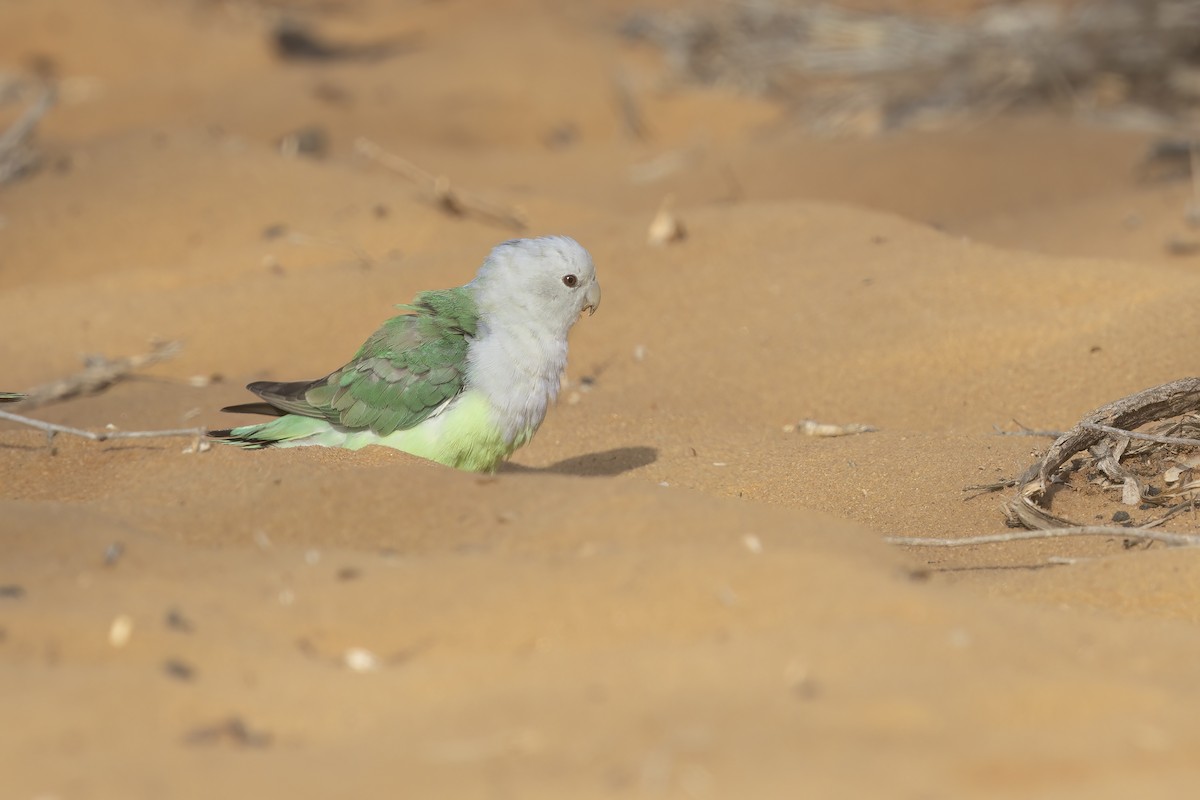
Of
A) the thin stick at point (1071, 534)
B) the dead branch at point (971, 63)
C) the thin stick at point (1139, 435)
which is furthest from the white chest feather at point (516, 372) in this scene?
the dead branch at point (971, 63)

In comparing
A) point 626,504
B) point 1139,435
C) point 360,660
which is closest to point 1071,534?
point 1139,435

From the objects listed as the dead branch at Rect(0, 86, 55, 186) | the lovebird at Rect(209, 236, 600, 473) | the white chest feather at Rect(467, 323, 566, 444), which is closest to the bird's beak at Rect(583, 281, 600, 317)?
the lovebird at Rect(209, 236, 600, 473)

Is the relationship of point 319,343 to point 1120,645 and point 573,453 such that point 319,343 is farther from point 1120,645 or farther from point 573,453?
point 1120,645

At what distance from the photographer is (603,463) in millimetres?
4785

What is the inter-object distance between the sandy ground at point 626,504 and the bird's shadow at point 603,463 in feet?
0.07

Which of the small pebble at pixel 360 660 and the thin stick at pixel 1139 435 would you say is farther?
the thin stick at pixel 1139 435

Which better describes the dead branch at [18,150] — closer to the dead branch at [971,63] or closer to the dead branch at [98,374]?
the dead branch at [98,374]

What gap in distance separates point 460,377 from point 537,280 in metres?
0.45

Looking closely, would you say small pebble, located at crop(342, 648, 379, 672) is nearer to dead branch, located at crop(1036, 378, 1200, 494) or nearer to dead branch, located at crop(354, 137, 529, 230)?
Answer: dead branch, located at crop(1036, 378, 1200, 494)

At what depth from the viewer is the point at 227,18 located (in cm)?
1352

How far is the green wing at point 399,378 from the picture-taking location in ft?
14.4

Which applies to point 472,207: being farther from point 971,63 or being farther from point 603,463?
point 971,63

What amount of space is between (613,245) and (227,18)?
27.7 ft

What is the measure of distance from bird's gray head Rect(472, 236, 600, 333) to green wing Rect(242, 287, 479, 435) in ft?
0.32
